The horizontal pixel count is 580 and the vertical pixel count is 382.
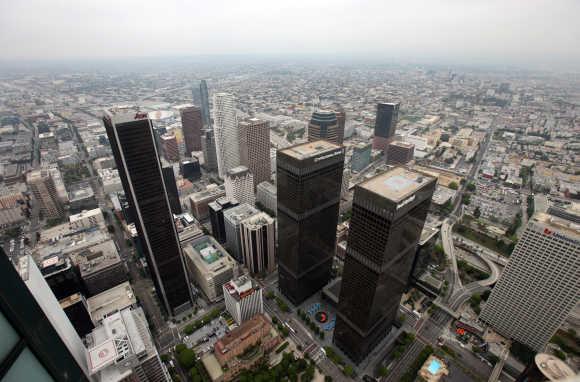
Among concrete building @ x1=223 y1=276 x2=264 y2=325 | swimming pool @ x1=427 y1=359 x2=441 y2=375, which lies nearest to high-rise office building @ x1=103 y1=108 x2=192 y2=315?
concrete building @ x1=223 y1=276 x2=264 y2=325

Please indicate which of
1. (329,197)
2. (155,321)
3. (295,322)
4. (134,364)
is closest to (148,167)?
(134,364)

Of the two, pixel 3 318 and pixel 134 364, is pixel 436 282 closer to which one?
pixel 134 364

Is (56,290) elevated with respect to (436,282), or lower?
elevated

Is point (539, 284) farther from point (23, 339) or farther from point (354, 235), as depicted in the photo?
point (23, 339)

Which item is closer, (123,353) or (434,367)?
(123,353)

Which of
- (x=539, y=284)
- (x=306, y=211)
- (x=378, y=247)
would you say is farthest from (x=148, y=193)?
(x=539, y=284)

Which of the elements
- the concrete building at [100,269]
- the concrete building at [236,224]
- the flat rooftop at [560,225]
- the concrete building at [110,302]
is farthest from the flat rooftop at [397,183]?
the concrete building at [100,269]
